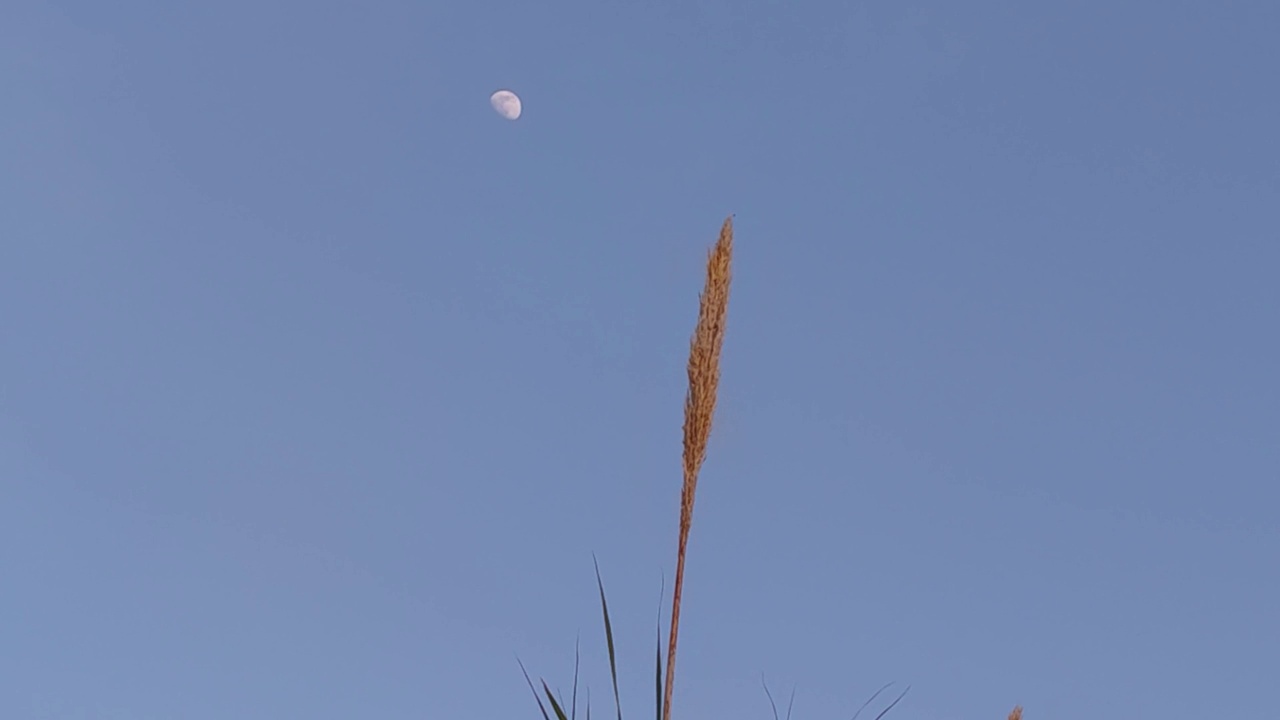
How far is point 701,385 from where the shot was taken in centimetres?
283

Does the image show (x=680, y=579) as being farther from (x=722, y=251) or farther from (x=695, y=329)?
(x=722, y=251)

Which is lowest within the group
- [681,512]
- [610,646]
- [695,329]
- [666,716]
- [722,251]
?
[666,716]

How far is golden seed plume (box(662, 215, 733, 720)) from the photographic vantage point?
8.23ft

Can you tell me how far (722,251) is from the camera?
312 cm

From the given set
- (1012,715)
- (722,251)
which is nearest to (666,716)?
(722,251)

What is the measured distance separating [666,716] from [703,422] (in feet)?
2.24

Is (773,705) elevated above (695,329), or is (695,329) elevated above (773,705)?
(695,329)

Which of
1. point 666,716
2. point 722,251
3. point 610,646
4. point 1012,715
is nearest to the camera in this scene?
point 666,716

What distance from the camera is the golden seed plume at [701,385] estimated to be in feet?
8.23

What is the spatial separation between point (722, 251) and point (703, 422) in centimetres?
57

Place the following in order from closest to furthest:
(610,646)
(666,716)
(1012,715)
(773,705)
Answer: (666,716)
(610,646)
(773,705)
(1012,715)

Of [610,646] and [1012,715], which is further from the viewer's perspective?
[1012,715]

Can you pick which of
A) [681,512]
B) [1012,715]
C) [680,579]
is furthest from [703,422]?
[1012,715]

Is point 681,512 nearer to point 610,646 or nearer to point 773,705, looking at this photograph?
point 610,646
